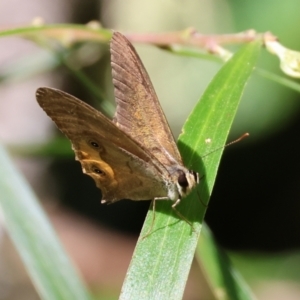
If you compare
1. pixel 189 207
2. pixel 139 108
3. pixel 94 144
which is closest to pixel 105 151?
pixel 94 144

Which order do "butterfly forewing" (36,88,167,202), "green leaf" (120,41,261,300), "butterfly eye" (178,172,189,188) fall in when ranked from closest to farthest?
"green leaf" (120,41,261,300) < "butterfly forewing" (36,88,167,202) < "butterfly eye" (178,172,189,188)

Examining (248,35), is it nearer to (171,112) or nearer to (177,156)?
(177,156)

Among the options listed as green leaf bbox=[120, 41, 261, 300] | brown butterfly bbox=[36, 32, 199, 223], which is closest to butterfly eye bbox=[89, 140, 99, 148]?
brown butterfly bbox=[36, 32, 199, 223]

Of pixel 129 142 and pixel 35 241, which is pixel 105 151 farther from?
pixel 35 241

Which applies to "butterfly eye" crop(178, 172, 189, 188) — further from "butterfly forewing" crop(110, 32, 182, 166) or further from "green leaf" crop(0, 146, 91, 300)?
"green leaf" crop(0, 146, 91, 300)

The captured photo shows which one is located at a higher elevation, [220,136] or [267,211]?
[220,136]

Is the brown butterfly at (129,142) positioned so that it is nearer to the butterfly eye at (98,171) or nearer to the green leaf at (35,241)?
the butterfly eye at (98,171)

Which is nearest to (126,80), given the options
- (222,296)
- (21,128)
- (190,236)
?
(190,236)
